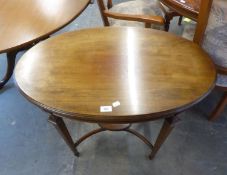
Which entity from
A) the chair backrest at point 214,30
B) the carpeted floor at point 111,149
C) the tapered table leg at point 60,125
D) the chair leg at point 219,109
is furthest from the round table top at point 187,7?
the tapered table leg at point 60,125

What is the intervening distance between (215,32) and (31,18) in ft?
3.37

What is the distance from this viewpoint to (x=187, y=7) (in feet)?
3.81

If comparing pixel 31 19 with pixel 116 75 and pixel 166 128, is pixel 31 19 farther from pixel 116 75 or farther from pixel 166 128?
pixel 166 128

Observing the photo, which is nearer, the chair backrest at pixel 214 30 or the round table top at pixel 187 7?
the chair backrest at pixel 214 30

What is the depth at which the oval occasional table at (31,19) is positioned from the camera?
1.17m

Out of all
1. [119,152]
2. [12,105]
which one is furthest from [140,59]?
[12,105]

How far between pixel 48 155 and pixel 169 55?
94 centimetres

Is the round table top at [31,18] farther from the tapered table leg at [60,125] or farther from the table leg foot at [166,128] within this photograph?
the table leg foot at [166,128]

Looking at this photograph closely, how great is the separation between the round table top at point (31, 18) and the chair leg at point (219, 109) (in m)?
1.05

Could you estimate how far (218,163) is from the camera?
1319mm

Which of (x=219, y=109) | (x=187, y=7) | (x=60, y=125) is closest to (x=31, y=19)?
(x=60, y=125)

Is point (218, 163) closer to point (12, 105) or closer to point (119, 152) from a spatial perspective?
point (119, 152)

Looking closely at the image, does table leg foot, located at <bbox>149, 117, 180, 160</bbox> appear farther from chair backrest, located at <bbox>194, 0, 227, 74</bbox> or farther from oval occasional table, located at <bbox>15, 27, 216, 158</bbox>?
chair backrest, located at <bbox>194, 0, 227, 74</bbox>

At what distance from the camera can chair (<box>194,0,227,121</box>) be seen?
963mm
